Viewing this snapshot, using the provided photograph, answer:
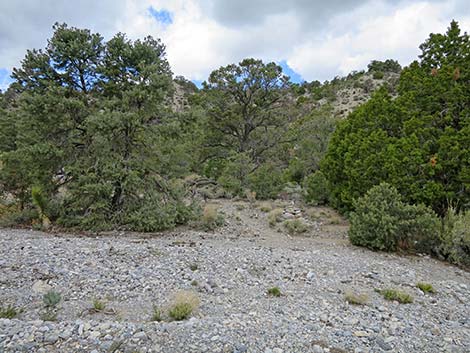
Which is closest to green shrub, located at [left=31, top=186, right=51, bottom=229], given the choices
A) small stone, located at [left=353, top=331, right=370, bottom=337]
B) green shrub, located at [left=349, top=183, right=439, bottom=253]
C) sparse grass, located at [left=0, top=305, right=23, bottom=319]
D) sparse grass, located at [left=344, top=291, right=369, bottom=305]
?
sparse grass, located at [left=0, top=305, right=23, bottom=319]

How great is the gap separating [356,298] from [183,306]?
9.13 feet

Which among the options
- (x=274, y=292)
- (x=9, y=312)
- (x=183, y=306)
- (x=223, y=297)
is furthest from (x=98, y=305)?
(x=274, y=292)

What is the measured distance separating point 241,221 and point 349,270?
224 inches

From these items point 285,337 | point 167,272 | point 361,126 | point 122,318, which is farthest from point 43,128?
point 361,126

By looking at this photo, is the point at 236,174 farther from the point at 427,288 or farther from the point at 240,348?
the point at 240,348

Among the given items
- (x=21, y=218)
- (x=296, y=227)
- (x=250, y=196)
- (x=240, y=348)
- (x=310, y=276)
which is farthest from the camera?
(x=250, y=196)

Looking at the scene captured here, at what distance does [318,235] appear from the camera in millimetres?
10266

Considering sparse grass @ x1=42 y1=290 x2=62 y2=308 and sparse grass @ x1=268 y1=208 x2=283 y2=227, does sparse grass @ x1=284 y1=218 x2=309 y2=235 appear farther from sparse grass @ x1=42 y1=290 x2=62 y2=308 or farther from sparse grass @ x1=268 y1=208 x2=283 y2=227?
sparse grass @ x1=42 y1=290 x2=62 y2=308

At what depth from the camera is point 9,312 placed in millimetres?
3938

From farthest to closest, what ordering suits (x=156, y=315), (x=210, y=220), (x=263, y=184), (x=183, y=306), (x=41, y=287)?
(x=263, y=184) < (x=210, y=220) < (x=41, y=287) < (x=183, y=306) < (x=156, y=315)

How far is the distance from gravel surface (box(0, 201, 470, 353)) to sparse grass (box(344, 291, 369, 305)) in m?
0.08

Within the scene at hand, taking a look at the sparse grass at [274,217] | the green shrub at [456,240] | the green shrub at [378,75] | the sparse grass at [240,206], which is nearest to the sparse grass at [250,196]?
the sparse grass at [240,206]

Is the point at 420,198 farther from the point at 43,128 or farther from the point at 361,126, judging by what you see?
the point at 43,128

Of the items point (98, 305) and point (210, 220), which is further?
point (210, 220)
